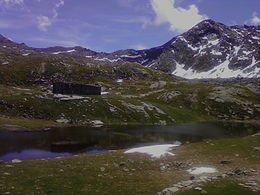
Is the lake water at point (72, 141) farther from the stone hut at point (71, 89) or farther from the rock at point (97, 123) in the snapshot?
the stone hut at point (71, 89)

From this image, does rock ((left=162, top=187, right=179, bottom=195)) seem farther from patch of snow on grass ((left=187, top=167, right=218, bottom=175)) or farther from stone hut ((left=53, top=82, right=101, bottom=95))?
stone hut ((left=53, top=82, right=101, bottom=95))

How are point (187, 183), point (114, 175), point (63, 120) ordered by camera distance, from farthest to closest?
point (63, 120), point (114, 175), point (187, 183)

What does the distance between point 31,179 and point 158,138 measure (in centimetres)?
6196

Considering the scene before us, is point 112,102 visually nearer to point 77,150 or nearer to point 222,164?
point 77,150

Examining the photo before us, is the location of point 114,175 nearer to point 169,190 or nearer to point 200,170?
point 169,190

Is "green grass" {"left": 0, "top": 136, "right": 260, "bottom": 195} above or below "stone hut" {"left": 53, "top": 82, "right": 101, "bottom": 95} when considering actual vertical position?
below

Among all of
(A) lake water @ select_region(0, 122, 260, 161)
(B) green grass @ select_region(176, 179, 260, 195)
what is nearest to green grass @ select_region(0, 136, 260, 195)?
(B) green grass @ select_region(176, 179, 260, 195)

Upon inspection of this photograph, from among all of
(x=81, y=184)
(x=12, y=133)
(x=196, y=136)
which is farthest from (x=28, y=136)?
(x=81, y=184)

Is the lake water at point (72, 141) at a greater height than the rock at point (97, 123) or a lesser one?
lesser

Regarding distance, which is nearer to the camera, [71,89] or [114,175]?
[114,175]

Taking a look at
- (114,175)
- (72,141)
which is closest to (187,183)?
(114,175)

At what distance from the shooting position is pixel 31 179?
33.5 m

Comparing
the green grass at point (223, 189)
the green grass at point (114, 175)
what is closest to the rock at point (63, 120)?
the green grass at point (114, 175)

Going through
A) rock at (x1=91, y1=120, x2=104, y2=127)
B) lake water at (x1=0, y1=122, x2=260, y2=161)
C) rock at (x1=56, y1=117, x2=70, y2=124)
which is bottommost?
lake water at (x1=0, y1=122, x2=260, y2=161)
